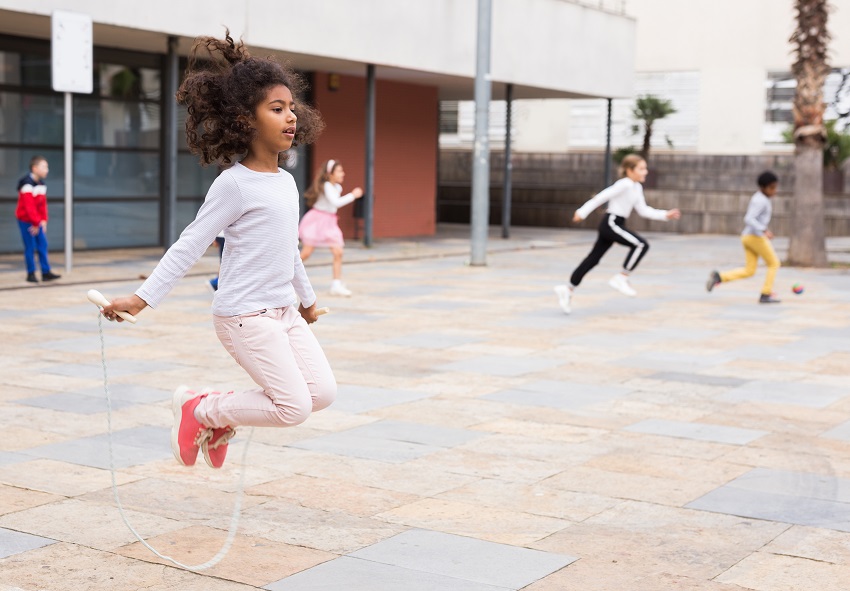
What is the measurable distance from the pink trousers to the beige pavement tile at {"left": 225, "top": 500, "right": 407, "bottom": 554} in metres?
0.49

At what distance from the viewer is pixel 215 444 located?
4.93 m

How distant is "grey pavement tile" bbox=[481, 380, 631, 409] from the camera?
797cm

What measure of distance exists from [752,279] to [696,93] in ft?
63.5

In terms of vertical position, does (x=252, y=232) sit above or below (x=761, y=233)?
above

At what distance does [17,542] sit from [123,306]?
1057mm

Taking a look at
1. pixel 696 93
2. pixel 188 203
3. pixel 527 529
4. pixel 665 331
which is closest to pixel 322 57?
pixel 188 203

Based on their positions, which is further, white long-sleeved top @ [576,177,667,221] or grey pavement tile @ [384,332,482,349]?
white long-sleeved top @ [576,177,667,221]

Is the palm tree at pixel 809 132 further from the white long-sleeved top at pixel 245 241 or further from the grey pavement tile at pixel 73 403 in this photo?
the white long-sleeved top at pixel 245 241

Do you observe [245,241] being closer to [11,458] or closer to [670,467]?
[11,458]

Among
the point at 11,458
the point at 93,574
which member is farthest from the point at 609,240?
the point at 93,574

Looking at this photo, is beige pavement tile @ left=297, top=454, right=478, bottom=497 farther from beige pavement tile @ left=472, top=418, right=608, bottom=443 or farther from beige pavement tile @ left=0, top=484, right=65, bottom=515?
beige pavement tile @ left=0, top=484, right=65, bottom=515

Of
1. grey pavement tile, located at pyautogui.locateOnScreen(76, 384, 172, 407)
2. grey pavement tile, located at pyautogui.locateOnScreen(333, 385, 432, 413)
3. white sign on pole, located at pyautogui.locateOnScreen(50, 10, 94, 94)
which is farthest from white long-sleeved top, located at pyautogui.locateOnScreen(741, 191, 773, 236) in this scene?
grey pavement tile, located at pyautogui.locateOnScreen(76, 384, 172, 407)

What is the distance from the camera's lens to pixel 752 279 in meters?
17.8

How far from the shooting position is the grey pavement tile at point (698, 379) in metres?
8.86
